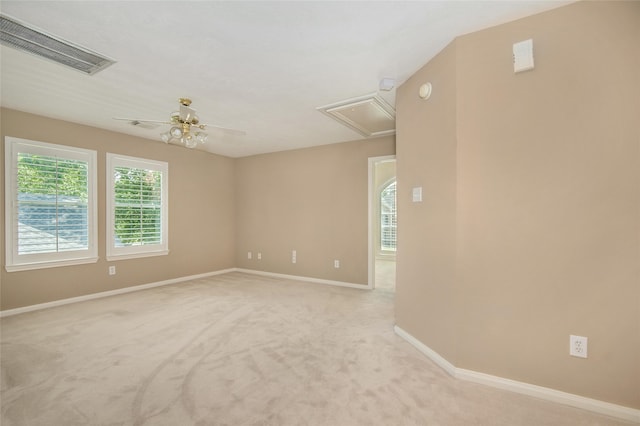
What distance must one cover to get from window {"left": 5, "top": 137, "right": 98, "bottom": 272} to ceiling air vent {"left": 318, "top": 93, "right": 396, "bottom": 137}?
350 centimetres

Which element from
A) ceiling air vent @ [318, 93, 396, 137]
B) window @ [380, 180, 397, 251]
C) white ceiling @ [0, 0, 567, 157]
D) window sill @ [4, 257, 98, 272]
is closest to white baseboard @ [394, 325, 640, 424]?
white ceiling @ [0, 0, 567, 157]

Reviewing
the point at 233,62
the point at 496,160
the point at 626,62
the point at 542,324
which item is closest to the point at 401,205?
the point at 496,160

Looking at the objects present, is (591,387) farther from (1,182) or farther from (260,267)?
(1,182)

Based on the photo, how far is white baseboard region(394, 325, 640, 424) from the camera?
5.49 feet

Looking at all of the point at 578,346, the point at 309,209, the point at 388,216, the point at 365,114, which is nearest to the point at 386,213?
the point at 388,216

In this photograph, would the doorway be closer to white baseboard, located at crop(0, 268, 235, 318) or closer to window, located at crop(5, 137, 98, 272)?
white baseboard, located at crop(0, 268, 235, 318)

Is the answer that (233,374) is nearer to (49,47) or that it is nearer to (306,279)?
(49,47)

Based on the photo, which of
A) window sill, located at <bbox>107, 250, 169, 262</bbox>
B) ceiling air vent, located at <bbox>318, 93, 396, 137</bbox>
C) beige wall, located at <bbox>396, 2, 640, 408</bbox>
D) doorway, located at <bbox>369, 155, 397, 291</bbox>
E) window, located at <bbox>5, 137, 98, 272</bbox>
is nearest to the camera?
beige wall, located at <bbox>396, 2, 640, 408</bbox>

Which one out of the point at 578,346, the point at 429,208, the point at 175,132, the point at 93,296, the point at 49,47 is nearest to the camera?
Result: the point at 578,346

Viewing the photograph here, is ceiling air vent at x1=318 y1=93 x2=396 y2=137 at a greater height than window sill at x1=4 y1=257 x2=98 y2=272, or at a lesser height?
greater

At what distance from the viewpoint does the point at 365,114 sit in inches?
140

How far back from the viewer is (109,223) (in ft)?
13.8

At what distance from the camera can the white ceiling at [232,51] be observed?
1774 millimetres

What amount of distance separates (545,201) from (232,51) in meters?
2.49
